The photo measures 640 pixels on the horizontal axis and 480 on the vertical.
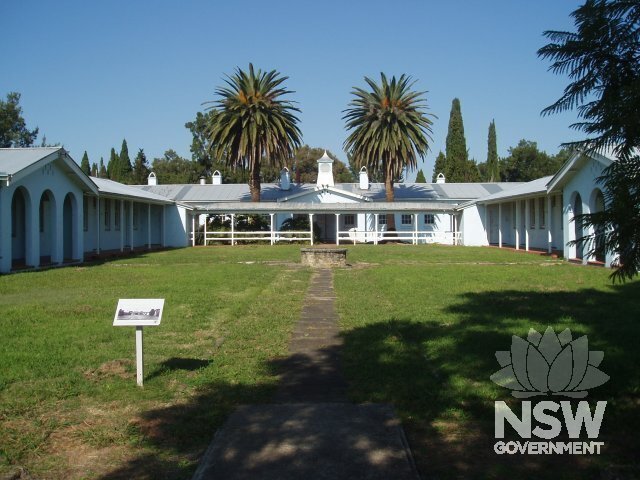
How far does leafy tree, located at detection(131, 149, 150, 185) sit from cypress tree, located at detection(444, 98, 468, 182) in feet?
125

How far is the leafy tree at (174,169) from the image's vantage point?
7669cm

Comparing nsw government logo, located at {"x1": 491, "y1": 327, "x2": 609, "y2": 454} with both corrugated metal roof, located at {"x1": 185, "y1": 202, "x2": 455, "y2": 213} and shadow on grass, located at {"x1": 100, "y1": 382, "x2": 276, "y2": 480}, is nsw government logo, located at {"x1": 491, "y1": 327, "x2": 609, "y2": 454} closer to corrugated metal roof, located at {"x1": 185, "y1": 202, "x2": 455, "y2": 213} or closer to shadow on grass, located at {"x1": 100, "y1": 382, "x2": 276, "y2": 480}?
shadow on grass, located at {"x1": 100, "y1": 382, "x2": 276, "y2": 480}

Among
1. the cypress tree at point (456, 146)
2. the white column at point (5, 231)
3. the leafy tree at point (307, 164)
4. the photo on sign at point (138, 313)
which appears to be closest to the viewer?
the photo on sign at point (138, 313)

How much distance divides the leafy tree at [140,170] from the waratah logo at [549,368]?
242 ft

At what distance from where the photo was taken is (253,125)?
137 feet

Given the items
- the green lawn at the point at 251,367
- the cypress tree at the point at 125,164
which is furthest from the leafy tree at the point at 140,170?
the green lawn at the point at 251,367

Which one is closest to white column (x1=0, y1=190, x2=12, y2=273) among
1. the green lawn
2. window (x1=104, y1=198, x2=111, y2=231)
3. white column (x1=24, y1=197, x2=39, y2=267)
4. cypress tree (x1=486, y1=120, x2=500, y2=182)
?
white column (x1=24, y1=197, x2=39, y2=267)

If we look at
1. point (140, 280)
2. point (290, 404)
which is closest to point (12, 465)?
point (290, 404)

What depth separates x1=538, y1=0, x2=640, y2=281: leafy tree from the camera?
13.5 feet

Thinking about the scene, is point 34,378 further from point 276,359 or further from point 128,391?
point 276,359

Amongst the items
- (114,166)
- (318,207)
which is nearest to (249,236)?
(318,207)

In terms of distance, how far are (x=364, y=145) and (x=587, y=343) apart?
1543 inches

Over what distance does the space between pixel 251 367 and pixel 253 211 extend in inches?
1311

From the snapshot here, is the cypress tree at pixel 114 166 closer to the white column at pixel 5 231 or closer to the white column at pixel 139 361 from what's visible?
the white column at pixel 5 231
